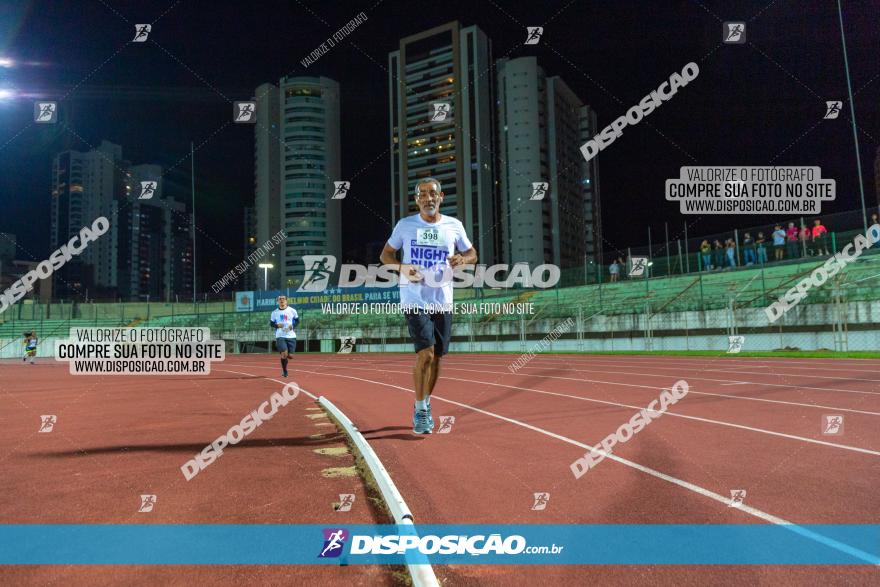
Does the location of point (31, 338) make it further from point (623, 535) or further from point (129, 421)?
point (623, 535)

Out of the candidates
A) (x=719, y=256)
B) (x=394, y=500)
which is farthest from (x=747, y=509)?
(x=719, y=256)

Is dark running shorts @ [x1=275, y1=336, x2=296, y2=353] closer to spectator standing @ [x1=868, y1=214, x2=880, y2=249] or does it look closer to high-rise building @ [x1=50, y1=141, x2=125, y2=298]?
spectator standing @ [x1=868, y1=214, x2=880, y2=249]

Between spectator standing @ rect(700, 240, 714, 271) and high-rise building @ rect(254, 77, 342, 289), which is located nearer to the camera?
spectator standing @ rect(700, 240, 714, 271)

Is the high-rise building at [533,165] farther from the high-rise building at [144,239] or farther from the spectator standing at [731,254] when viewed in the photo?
the high-rise building at [144,239]

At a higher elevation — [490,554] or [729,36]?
[729,36]

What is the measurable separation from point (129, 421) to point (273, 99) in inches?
5786

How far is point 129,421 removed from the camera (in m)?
6.72

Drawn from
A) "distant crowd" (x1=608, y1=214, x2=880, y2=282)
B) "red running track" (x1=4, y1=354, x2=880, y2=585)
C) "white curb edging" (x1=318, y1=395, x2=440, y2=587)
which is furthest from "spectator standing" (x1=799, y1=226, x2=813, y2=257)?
"white curb edging" (x1=318, y1=395, x2=440, y2=587)

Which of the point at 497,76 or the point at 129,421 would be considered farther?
the point at 497,76

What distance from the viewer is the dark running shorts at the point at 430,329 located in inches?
209

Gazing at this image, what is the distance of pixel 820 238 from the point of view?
22.2 m

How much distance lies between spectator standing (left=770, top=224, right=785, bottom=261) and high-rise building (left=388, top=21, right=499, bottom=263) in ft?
262

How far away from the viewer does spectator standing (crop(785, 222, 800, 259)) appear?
2298 cm

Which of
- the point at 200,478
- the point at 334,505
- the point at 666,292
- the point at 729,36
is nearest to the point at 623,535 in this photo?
the point at 334,505
